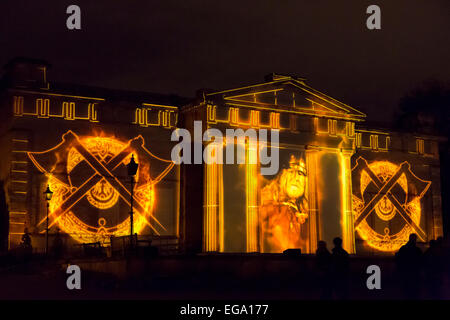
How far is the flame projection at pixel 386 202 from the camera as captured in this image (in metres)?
43.4

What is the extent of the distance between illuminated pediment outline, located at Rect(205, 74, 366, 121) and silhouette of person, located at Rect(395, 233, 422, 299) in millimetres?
18807

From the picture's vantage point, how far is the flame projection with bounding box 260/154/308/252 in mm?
38000

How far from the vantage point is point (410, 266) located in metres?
18.9

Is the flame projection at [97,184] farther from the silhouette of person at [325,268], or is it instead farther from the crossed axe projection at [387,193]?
the silhouette of person at [325,268]

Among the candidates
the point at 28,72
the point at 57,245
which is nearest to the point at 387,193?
the point at 57,245

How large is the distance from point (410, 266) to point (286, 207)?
19.6 m

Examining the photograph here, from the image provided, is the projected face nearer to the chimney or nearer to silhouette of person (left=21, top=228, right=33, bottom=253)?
the chimney

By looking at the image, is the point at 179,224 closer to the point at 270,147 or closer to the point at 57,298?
the point at 270,147

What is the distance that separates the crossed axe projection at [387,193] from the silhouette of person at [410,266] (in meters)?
23.9

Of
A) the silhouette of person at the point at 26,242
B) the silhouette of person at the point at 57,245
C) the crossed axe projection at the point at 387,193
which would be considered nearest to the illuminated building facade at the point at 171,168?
the silhouette of person at the point at 57,245

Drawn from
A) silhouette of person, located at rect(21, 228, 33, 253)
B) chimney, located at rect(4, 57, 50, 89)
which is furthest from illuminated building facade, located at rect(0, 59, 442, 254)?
silhouette of person, located at rect(21, 228, 33, 253)

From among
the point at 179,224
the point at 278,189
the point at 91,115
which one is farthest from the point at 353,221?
the point at 91,115

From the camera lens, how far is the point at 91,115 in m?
36.4

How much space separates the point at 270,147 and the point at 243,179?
86.6 inches
